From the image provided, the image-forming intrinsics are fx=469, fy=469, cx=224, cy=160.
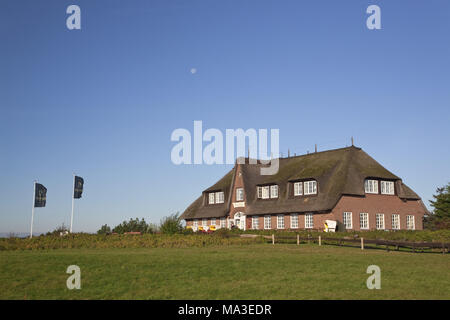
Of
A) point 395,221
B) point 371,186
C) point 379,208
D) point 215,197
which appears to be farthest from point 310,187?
point 215,197

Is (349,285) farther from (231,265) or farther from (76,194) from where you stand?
(76,194)

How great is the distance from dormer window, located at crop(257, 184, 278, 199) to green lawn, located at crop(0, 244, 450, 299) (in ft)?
96.2

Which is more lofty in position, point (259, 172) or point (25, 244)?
point (259, 172)

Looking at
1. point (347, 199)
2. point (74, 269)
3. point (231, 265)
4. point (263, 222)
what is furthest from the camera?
point (263, 222)

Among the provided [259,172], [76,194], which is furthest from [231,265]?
[259,172]

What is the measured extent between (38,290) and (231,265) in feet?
26.1

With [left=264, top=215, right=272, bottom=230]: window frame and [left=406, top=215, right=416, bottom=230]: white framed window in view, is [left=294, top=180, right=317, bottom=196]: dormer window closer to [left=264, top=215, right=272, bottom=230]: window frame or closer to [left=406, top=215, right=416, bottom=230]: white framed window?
[left=264, top=215, right=272, bottom=230]: window frame

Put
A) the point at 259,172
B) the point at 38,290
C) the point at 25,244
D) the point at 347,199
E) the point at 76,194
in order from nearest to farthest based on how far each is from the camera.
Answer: the point at 38,290 < the point at 25,244 < the point at 76,194 < the point at 347,199 < the point at 259,172

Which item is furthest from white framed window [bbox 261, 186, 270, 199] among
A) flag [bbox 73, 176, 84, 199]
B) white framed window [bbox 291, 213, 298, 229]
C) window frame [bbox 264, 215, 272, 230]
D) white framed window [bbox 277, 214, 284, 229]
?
flag [bbox 73, 176, 84, 199]

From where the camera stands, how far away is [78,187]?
42.3 metres
